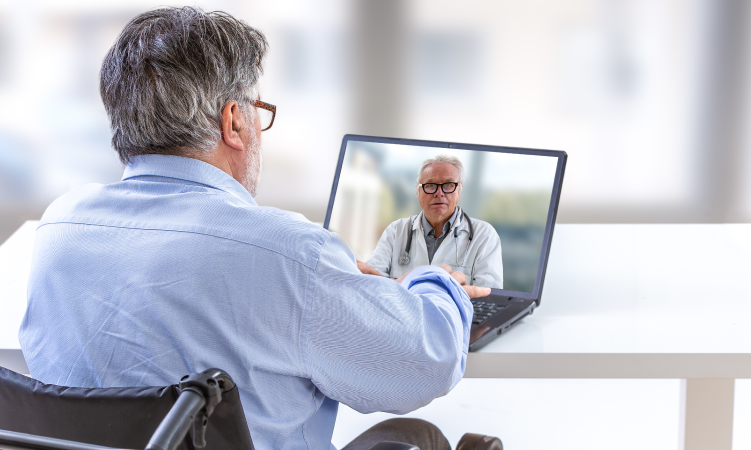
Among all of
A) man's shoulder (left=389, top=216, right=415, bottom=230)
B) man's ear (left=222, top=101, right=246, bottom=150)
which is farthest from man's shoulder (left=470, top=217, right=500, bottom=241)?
man's ear (left=222, top=101, right=246, bottom=150)

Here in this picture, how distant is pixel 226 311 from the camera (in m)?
0.74

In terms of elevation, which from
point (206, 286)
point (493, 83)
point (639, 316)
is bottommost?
point (639, 316)

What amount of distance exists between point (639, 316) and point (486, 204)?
34 centimetres

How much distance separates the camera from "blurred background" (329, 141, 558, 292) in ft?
4.05

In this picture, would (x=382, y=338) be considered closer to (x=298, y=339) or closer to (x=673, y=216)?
(x=298, y=339)

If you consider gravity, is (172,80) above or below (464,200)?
above

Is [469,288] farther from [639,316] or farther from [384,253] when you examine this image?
[639,316]

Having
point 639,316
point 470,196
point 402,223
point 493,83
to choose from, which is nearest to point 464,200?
point 470,196

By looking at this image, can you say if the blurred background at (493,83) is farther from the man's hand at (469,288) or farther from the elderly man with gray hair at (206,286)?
the elderly man with gray hair at (206,286)

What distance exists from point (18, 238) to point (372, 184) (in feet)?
3.19

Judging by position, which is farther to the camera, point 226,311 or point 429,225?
point 429,225

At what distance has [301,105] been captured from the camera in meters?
4.09

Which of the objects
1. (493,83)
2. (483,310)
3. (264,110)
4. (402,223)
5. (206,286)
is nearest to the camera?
(206,286)

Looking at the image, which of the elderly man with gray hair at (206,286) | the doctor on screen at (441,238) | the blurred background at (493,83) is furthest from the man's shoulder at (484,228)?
the blurred background at (493,83)
